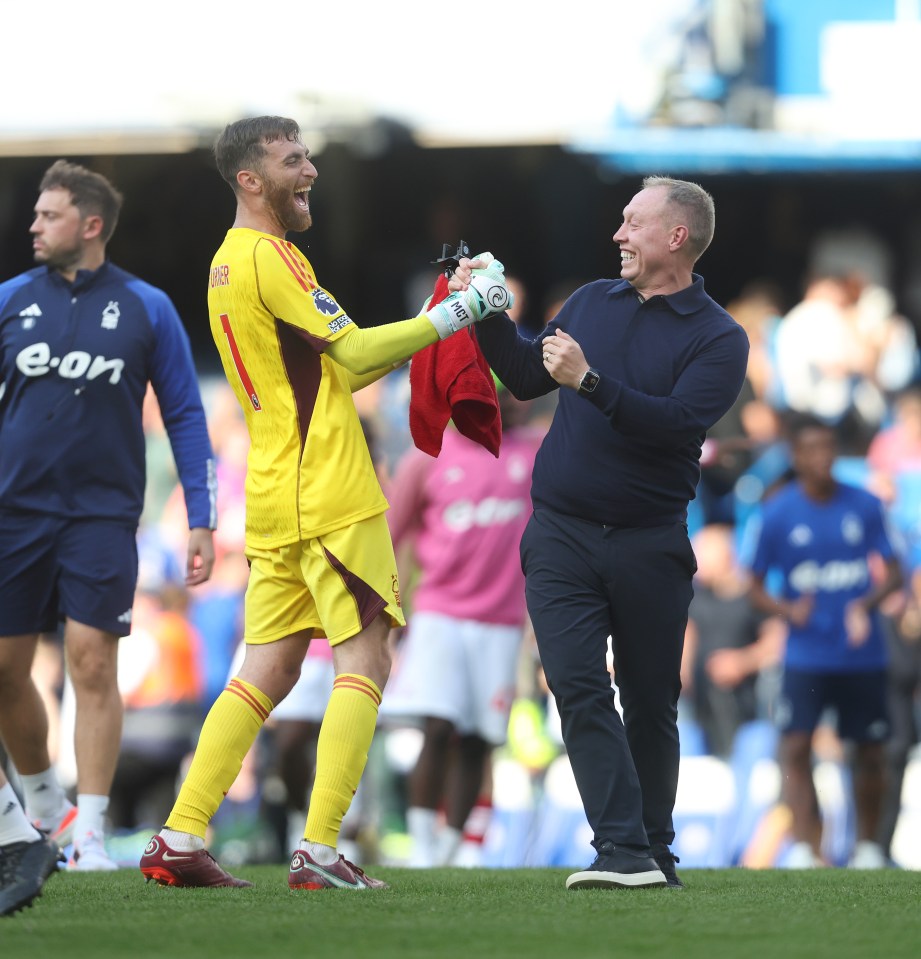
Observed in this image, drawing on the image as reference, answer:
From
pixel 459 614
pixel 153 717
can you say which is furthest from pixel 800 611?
pixel 153 717

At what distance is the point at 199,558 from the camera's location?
6723mm

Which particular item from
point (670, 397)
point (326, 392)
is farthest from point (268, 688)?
point (670, 397)

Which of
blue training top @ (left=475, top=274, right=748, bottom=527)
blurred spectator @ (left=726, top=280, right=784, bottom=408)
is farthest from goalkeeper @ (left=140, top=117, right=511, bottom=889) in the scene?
blurred spectator @ (left=726, top=280, right=784, bottom=408)

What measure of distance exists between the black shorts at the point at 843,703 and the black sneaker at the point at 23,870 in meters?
6.16

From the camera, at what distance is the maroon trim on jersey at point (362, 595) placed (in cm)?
574

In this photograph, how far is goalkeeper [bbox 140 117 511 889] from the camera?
5680 millimetres

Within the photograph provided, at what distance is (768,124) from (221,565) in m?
5.67

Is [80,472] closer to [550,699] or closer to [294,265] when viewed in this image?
[294,265]

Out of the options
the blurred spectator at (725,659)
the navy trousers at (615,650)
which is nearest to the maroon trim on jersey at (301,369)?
the navy trousers at (615,650)

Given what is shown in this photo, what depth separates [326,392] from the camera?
19.0 ft

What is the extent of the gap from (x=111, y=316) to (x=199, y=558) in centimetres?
95

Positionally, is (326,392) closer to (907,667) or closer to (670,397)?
(670,397)

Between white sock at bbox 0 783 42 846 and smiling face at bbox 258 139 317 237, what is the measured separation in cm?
197

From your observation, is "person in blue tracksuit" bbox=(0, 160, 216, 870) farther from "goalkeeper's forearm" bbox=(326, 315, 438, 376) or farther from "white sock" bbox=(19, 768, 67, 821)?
"goalkeeper's forearm" bbox=(326, 315, 438, 376)
